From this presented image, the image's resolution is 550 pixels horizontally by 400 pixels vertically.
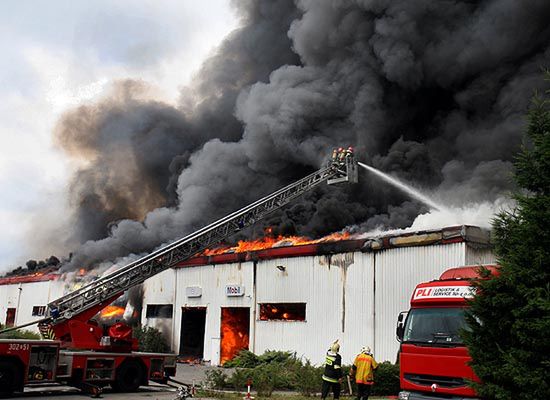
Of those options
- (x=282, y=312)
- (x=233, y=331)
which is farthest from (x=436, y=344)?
(x=233, y=331)

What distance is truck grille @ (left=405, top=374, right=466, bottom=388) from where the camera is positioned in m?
9.17

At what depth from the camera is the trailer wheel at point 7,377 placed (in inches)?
479

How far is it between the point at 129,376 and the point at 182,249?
147 inches

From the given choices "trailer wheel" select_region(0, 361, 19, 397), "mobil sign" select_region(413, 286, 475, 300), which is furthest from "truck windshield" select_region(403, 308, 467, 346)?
"trailer wheel" select_region(0, 361, 19, 397)

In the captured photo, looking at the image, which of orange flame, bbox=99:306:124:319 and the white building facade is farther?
orange flame, bbox=99:306:124:319

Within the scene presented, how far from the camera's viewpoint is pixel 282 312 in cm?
2097

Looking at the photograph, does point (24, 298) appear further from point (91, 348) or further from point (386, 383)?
point (386, 383)

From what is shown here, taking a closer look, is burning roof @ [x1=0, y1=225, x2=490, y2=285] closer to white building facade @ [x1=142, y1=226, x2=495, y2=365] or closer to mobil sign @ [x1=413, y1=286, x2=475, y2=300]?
white building facade @ [x1=142, y1=226, x2=495, y2=365]

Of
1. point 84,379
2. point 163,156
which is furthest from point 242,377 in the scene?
point 163,156

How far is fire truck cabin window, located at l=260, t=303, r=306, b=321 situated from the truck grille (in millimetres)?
10309

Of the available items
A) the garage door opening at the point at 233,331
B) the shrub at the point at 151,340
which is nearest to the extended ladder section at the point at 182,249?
the garage door opening at the point at 233,331

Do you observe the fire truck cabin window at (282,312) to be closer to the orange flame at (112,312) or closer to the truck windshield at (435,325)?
the orange flame at (112,312)

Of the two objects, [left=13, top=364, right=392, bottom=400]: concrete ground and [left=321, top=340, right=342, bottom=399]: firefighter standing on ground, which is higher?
[left=321, top=340, right=342, bottom=399]: firefighter standing on ground

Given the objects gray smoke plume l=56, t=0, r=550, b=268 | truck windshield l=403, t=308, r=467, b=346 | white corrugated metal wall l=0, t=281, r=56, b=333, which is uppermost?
gray smoke plume l=56, t=0, r=550, b=268
